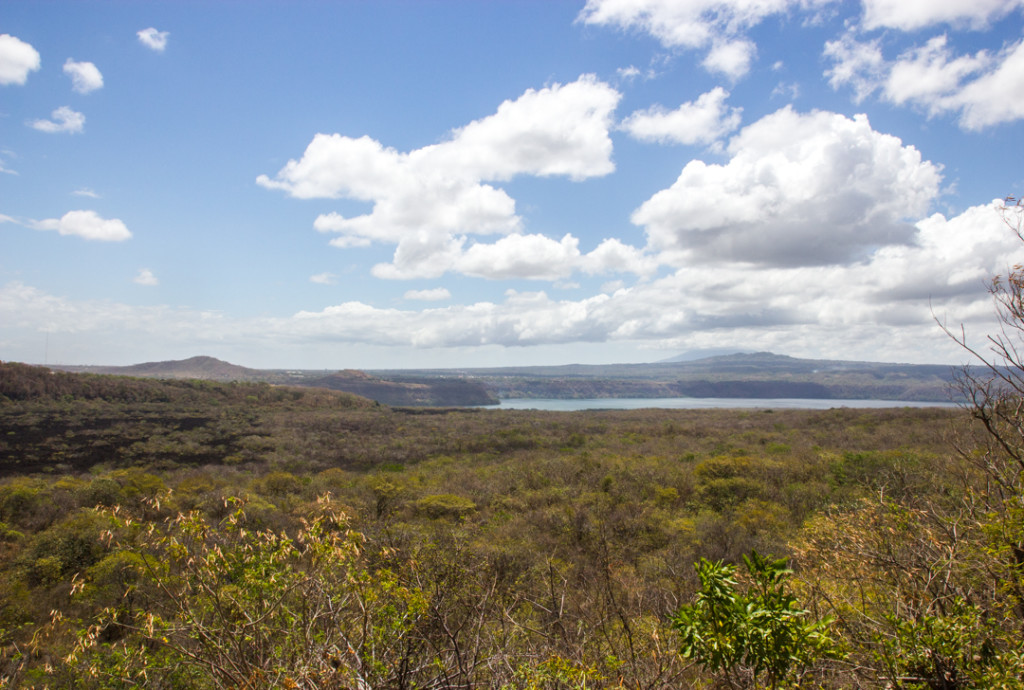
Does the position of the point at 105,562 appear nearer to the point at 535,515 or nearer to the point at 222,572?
the point at 222,572

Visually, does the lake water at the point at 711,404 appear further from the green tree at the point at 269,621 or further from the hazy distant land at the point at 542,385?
the green tree at the point at 269,621

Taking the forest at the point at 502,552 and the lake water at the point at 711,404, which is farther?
the lake water at the point at 711,404

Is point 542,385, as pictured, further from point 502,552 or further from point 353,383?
point 502,552

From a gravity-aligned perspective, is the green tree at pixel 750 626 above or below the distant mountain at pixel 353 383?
above

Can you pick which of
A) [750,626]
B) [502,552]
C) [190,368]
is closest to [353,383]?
[190,368]

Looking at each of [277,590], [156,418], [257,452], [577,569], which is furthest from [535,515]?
[156,418]

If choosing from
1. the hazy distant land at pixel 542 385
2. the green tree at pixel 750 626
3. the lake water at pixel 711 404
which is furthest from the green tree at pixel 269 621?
the hazy distant land at pixel 542 385

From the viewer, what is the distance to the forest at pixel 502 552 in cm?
376

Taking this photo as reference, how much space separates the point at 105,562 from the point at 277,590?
8.38 meters

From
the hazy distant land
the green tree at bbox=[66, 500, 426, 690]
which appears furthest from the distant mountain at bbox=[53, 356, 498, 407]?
the green tree at bbox=[66, 500, 426, 690]

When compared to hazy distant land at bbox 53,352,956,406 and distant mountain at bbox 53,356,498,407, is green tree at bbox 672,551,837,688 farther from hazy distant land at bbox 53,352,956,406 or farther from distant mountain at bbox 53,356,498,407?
hazy distant land at bbox 53,352,956,406

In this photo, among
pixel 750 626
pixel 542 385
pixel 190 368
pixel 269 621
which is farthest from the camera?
pixel 542 385

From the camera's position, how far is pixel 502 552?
11.0 m

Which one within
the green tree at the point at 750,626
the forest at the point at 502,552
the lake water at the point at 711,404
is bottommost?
the lake water at the point at 711,404
